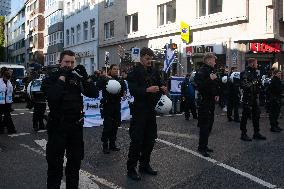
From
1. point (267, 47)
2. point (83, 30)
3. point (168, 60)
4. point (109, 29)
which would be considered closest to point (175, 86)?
point (168, 60)

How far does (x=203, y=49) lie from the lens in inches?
940

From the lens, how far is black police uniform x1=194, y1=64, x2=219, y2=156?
7.99 metres

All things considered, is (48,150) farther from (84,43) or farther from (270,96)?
(84,43)

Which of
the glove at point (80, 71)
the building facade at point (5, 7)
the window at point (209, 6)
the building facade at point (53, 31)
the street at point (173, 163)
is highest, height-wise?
the building facade at point (5, 7)

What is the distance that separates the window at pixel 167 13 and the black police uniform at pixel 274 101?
17.2m

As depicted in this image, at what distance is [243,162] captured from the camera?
24.1 feet

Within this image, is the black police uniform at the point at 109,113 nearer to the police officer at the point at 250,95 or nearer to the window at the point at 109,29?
the police officer at the point at 250,95

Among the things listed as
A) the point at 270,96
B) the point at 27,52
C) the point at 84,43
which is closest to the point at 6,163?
the point at 270,96

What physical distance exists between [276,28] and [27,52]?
64.9m

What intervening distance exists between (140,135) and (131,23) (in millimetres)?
27147

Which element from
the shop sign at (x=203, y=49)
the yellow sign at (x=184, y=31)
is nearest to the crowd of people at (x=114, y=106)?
the shop sign at (x=203, y=49)

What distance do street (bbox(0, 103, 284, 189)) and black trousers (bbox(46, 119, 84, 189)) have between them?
1.00m

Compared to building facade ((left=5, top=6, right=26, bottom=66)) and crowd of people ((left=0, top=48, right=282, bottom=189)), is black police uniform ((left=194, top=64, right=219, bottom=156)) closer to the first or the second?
crowd of people ((left=0, top=48, right=282, bottom=189))

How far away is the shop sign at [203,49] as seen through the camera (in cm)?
2292
